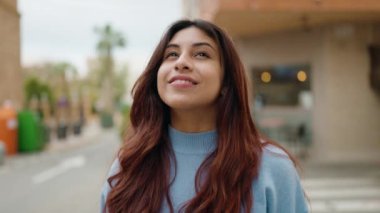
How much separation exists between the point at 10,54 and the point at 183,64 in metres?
21.0

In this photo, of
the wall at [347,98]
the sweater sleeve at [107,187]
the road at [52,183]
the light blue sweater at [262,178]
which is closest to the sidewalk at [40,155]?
the road at [52,183]

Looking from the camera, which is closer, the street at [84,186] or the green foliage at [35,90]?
the street at [84,186]

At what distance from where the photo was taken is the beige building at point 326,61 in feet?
36.8

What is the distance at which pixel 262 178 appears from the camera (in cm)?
162

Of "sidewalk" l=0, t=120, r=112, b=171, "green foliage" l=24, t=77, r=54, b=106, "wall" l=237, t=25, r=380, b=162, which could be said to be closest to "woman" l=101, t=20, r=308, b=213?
"wall" l=237, t=25, r=380, b=162

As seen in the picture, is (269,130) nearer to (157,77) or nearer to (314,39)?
(314,39)

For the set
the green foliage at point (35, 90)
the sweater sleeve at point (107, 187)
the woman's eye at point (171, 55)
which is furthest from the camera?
the green foliage at point (35, 90)

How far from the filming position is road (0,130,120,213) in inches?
320

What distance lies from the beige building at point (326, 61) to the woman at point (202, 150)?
29.0 ft

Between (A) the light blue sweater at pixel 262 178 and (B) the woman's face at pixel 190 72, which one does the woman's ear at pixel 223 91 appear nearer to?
(B) the woman's face at pixel 190 72

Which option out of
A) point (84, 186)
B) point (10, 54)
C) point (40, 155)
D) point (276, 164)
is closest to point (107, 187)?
point (276, 164)

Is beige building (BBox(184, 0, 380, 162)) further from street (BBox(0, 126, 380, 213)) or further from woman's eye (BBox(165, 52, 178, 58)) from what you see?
woman's eye (BBox(165, 52, 178, 58))

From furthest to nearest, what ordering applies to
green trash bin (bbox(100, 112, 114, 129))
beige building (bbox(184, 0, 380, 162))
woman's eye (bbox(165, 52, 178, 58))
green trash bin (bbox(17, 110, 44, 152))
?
green trash bin (bbox(100, 112, 114, 129)) → green trash bin (bbox(17, 110, 44, 152)) → beige building (bbox(184, 0, 380, 162)) → woman's eye (bbox(165, 52, 178, 58))

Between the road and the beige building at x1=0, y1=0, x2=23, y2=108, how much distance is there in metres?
5.21
